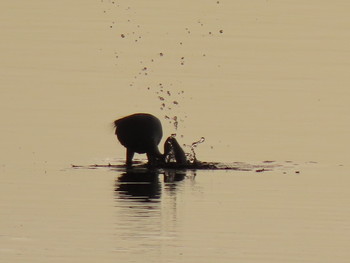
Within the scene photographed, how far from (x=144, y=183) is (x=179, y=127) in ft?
28.6

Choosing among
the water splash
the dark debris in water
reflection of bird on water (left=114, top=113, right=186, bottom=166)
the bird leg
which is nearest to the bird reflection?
the dark debris in water

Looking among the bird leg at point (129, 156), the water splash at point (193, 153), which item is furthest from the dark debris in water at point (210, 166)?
the water splash at point (193, 153)

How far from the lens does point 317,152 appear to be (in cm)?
3105

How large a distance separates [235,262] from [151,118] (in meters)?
12.8

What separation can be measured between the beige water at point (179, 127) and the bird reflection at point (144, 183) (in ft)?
0.21

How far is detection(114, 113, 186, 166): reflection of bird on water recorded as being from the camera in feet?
98.6

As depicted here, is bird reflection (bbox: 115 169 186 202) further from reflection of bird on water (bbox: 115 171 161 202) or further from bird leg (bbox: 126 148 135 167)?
bird leg (bbox: 126 148 135 167)

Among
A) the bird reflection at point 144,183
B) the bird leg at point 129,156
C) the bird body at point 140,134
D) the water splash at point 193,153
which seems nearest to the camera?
the bird reflection at point 144,183

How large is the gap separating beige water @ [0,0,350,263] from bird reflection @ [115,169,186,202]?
64 mm

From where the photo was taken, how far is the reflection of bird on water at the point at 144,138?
98.6ft

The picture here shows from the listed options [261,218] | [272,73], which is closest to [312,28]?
[272,73]

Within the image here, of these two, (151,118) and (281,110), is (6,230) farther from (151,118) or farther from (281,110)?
(281,110)

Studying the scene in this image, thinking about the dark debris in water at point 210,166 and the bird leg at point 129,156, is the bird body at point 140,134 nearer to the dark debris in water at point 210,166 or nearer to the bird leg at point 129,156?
the bird leg at point 129,156

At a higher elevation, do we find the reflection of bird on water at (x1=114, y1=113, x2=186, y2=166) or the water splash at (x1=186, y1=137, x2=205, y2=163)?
the reflection of bird on water at (x1=114, y1=113, x2=186, y2=166)
